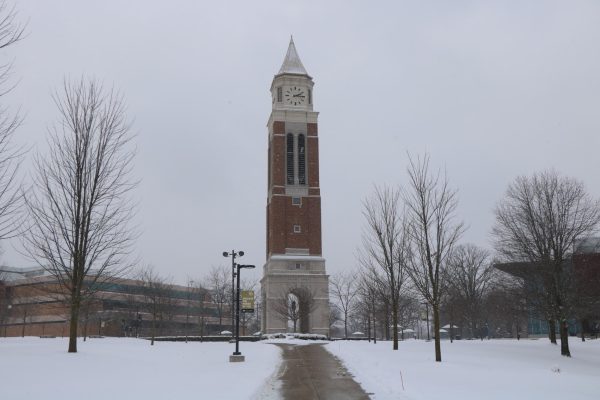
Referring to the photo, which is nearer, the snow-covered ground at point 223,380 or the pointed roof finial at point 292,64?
the snow-covered ground at point 223,380

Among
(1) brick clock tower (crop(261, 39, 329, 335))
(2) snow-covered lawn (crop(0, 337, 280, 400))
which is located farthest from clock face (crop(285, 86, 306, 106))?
(2) snow-covered lawn (crop(0, 337, 280, 400))

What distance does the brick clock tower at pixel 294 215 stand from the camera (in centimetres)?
6031

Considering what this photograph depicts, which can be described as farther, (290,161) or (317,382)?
(290,161)

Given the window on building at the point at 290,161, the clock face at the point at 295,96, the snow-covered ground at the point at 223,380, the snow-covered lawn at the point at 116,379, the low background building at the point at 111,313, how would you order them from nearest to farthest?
1. the snow-covered lawn at the point at 116,379
2. the snow-covered ground at the point at 223,380
3. the window on building at the point at 290,161
4. the clock face at the point at 295,96
5. the low background building at the point at 111,313

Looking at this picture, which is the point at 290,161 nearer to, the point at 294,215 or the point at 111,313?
the point at 294,215

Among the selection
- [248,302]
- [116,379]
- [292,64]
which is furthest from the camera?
[292,64]

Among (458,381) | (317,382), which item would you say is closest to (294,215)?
(317,382)

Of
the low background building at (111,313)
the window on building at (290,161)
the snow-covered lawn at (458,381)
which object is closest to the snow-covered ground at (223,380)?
the snow-covered lawn at (458,381)

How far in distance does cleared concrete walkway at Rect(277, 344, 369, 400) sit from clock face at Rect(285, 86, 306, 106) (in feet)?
166

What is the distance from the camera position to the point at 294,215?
65.8 meters

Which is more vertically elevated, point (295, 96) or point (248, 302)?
point (295, 96)

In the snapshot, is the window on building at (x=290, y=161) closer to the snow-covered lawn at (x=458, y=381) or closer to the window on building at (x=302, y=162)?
the window on building at (x=302, y=162)

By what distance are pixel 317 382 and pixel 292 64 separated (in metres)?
61.3

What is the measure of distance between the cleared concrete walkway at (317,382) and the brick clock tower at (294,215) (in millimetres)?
37250
